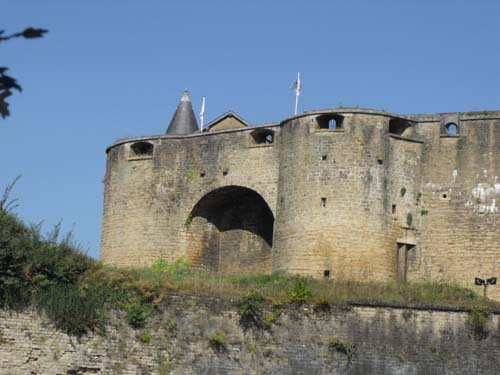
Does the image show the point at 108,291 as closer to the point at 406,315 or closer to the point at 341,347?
the point at 341,347

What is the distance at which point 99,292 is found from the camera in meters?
19.5

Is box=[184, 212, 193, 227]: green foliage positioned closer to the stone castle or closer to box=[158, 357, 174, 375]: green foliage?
the stone castle

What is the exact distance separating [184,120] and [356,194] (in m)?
11.2

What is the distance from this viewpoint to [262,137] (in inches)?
1096

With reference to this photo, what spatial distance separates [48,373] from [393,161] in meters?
11.3

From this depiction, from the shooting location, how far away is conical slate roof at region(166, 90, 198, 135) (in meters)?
34.1

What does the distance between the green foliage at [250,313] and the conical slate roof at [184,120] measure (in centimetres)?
1445

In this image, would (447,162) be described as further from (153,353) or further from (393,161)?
(153,353)

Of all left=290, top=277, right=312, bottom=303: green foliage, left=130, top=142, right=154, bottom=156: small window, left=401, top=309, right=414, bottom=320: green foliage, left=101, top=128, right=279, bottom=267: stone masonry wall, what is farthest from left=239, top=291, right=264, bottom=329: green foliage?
left=130, top=142, right=154, bottom=156: small window

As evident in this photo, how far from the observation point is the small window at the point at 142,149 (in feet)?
97.0

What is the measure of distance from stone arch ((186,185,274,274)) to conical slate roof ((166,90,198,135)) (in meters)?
5.75

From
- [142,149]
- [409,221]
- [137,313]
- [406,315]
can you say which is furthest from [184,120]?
[406,315]

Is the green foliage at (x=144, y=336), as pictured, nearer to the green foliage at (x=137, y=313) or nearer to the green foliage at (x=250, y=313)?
the green foliage at (x=137, y=313)

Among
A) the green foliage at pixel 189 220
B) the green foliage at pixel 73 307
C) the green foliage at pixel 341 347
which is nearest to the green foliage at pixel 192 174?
the green foliage at pixel 189 220
